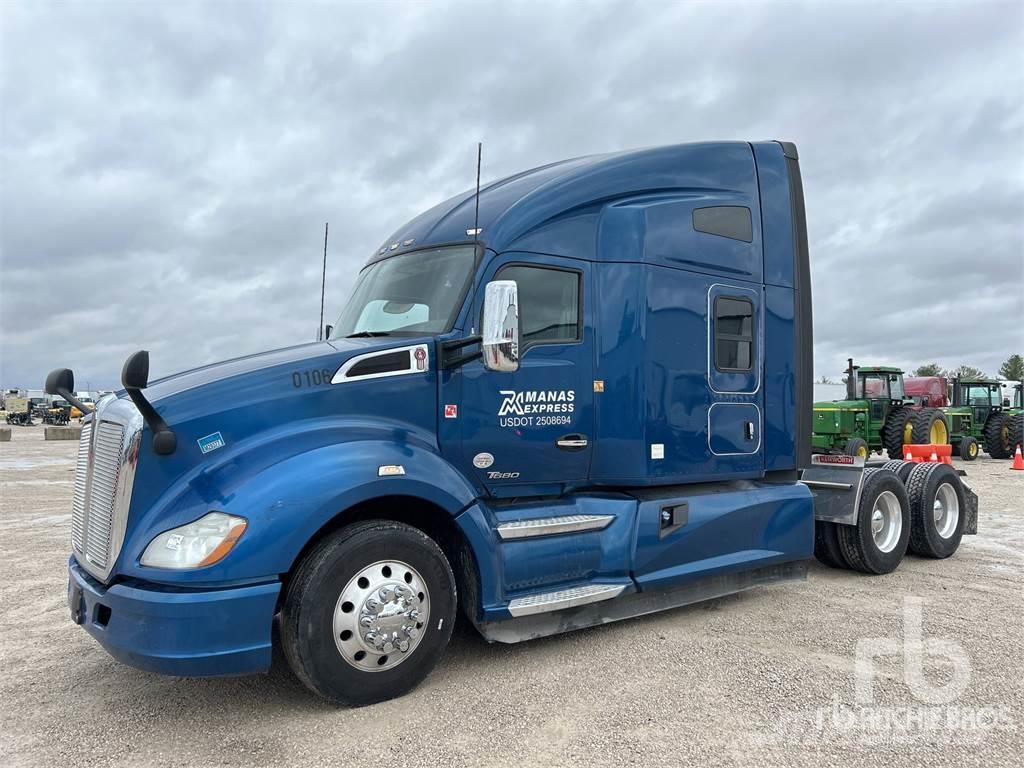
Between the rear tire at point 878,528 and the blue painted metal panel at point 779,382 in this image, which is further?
the rear tire at point 878,528

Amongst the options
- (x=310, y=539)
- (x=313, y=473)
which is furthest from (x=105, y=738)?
(x=313, y=473)

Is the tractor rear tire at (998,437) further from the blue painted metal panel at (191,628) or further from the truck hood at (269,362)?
the blue painted metal panel at (191,628)

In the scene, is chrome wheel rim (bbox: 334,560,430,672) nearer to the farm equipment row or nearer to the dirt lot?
the dirt lot

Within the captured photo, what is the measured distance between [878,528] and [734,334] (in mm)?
2788

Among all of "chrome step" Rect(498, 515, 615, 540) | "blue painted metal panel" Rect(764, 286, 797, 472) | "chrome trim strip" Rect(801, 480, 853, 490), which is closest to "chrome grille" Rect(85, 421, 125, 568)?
"chrome step" Rect(498, 515, 615, 540)

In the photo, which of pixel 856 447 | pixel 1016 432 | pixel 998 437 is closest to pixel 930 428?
pixel 856 447

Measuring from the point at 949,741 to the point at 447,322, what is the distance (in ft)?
11.0

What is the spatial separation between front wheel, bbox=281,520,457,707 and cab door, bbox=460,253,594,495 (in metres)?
0.79

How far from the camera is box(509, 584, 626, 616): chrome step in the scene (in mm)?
4449

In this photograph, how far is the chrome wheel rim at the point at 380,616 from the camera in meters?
3.83

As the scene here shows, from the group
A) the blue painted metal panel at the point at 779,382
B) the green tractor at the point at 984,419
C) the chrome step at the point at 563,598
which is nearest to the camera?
the chrome step at the point at 563,598

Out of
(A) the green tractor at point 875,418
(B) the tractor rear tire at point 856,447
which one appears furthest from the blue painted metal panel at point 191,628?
(A) the green tractor at point 875,418

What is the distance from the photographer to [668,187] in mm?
5613

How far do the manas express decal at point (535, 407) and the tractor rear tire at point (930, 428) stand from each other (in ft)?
54.9
